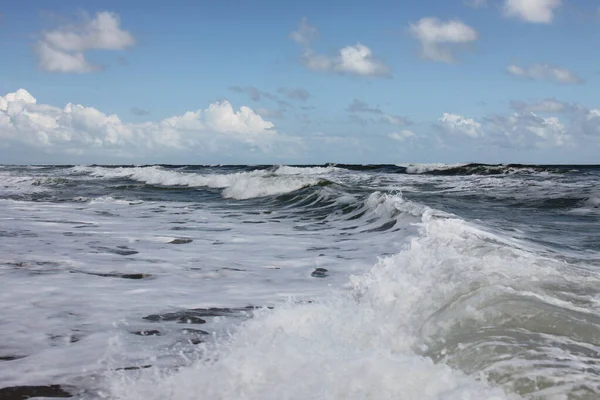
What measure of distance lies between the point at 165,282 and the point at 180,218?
638 centimetres

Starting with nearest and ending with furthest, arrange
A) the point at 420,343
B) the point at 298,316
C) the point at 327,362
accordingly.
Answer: the point at 327,362
the point at 420,343
the point at 298,316

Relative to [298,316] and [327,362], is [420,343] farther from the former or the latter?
[298,316]

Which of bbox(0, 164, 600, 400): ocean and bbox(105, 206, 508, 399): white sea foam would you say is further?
bbox(0, 164, 600, 400): ocean

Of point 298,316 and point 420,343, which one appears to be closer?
point 420,343

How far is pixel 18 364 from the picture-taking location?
2934 millimetres

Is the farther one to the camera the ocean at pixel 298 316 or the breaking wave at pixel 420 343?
the ocean at pixel 298 316

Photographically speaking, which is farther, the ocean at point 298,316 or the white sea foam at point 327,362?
the ocean at point 298,316

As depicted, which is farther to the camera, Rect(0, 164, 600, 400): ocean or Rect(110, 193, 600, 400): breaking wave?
Rect(0, 164, 600, 400): ocean

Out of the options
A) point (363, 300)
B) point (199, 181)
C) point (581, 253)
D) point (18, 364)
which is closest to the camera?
point (18, 364)

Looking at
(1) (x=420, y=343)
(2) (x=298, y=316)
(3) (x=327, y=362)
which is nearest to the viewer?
(3) (x=327, y=362)

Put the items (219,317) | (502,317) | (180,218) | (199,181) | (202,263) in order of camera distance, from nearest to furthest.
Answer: (502,317) → (219,317) → (202,263) → (180,218) → (199,181)

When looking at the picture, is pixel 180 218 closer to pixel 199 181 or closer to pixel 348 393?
pixel 348 393

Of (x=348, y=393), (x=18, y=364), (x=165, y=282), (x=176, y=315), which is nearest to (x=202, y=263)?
(x=165, y=282)

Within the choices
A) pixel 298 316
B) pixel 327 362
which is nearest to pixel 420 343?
pixel 327 362
